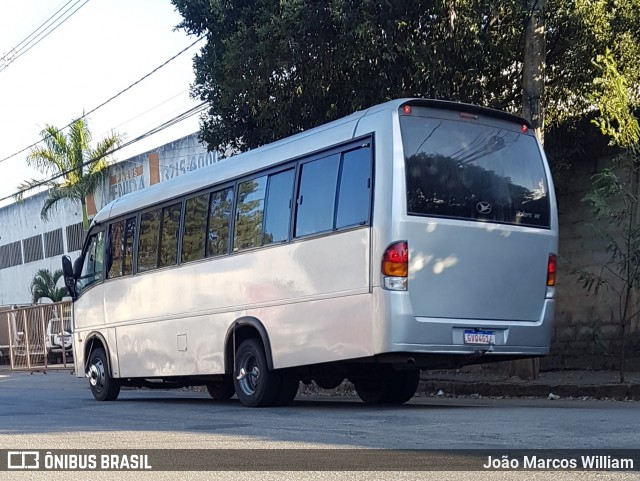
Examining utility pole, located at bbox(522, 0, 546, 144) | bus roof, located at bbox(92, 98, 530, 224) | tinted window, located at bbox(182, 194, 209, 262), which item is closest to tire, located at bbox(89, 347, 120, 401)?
bus roof, located at bbox(92, 98, 530, 224)

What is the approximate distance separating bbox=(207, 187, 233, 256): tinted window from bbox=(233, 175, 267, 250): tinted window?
233 millimetres

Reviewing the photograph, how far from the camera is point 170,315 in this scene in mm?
14039

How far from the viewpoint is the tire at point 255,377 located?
1199cm

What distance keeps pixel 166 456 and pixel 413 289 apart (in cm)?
370

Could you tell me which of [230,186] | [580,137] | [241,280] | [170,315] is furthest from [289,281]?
[580,137]

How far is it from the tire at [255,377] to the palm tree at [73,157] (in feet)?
82.8

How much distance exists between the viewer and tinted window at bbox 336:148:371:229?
10.6 m

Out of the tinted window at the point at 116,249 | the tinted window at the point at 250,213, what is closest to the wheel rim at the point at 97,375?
the tinted window at the point at 116,249

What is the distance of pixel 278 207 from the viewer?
1195cm

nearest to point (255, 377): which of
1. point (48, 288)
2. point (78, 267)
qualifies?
point (78, 267)

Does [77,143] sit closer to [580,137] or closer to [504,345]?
[580,137]

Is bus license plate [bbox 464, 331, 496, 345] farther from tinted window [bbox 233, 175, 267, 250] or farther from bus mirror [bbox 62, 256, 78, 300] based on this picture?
bus mirror [bbox 62, 256, 78, 300]

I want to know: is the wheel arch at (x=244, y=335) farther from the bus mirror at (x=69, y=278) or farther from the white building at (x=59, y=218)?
the white building at (x=59, y=218)

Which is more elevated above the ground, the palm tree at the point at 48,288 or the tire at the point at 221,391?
the palm tree at the point at 48,288
